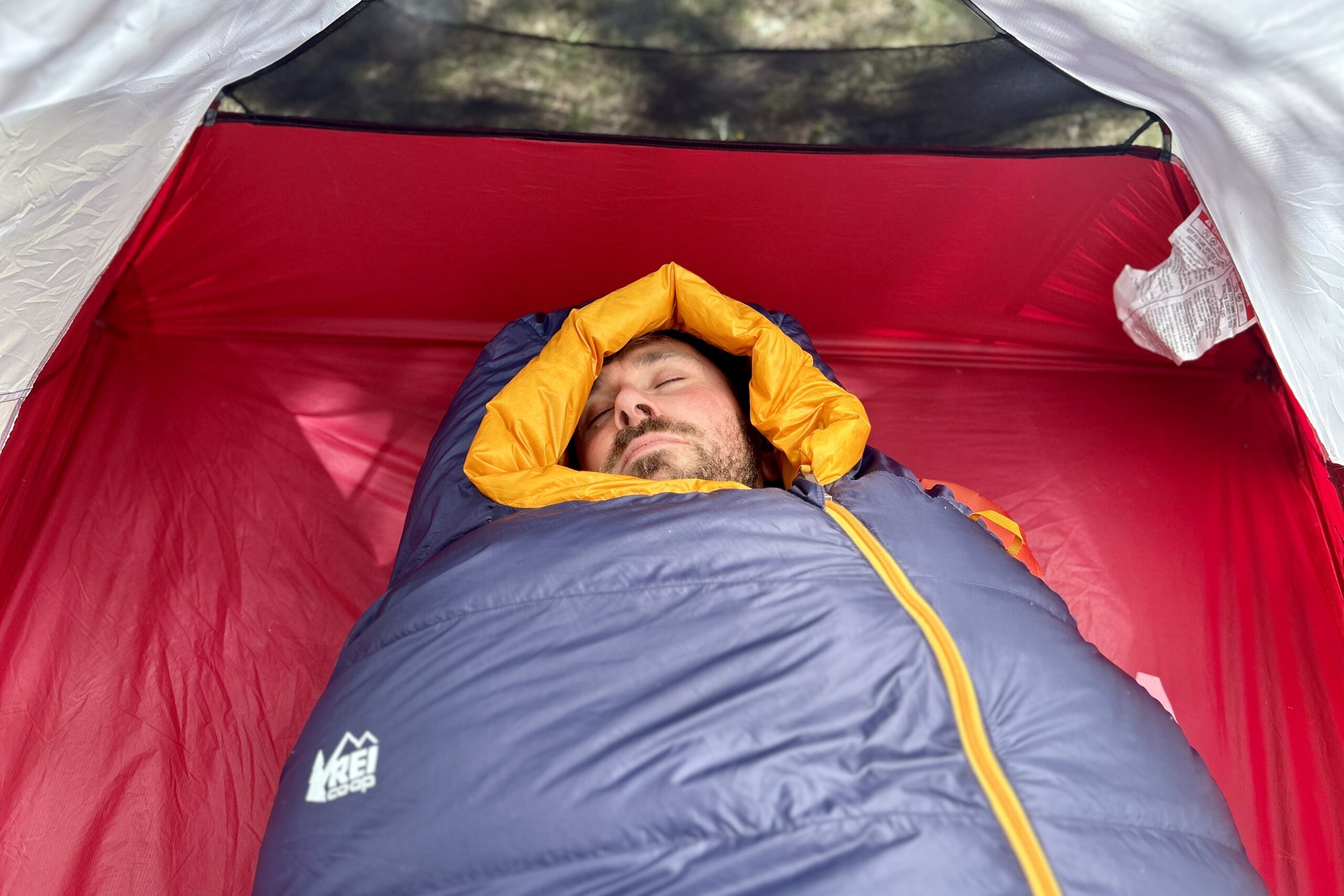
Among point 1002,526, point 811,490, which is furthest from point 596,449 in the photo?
point 1002,526

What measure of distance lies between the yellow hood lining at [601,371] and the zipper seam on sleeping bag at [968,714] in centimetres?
19

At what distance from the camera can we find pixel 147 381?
5.46 ft

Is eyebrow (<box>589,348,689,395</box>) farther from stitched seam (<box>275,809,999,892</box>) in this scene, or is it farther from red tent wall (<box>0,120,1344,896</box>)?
stitched seam (<box>275,809,999,892</box>)

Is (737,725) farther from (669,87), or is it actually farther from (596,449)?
(669,87)

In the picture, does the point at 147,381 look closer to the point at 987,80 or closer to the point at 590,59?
the point at 590,59

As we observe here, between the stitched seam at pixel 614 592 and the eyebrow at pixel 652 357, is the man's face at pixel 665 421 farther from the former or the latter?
the stitched seam at pixel 614 592

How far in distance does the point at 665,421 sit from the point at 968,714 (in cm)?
60

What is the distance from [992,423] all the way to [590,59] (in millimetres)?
892

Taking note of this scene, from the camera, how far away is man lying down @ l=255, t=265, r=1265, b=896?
2.67ft

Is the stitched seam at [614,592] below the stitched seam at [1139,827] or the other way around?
the other way around

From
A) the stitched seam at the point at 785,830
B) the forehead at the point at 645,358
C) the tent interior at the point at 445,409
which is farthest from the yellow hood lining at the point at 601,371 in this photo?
the stitched seam at the point at 785,830

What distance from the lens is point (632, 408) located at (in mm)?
1352

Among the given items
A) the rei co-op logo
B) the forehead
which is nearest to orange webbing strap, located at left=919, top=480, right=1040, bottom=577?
the forehead

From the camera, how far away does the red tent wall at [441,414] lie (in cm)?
131
